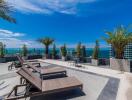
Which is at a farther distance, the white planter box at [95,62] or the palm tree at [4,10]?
the white planter box at [95,62]

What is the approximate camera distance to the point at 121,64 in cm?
1090

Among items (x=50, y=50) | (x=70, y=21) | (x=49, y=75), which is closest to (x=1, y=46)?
(x=50, y=50)

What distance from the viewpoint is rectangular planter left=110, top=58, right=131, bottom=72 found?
1046cm

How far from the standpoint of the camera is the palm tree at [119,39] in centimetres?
1080

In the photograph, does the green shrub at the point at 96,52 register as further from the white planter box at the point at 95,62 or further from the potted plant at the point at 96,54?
the white planter box at the point at 95,62

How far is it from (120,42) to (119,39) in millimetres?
264

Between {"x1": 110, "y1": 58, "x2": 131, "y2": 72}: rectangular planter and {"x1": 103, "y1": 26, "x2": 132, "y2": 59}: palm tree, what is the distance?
17.4 inches

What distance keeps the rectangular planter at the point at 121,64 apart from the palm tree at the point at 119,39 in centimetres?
44

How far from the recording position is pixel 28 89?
514cm

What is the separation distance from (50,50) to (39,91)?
54.2 ft

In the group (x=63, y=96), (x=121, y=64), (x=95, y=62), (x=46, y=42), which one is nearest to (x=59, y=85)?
(x=63, y=96)

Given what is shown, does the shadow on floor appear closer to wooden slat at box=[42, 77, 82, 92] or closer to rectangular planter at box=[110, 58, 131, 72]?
wooden slat at box=[42, 77, 82, 92]

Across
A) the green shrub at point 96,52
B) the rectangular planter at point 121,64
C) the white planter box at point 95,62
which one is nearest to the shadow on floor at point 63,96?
the rectangular planter at point 121,64

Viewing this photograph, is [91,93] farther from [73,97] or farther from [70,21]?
[70,21]
